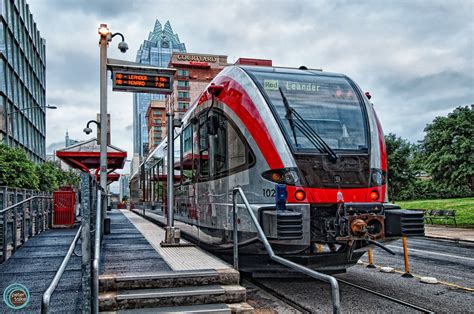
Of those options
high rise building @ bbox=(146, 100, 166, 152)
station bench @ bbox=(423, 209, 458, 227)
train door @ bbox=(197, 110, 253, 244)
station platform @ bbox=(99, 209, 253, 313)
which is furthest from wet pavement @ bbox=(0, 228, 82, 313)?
high rise building @ bbox=(146, 100, 166, 152)

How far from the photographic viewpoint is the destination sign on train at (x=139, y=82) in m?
9.96

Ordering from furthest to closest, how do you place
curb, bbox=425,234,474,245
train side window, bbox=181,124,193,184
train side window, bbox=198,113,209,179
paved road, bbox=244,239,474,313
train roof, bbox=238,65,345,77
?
1. curb, bbox=425,234,474,245
2. train side window, bbox=181,124,193,184
3. train side window, bbox=198,113,209,179
4. train roof, bbox=238,65,345,77
5. paved road, bbox=244,239,474,313

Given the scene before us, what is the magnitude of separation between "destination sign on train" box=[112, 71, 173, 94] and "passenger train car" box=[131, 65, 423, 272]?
160cm

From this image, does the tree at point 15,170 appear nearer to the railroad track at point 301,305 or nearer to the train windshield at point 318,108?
the railroad track at point 301,305

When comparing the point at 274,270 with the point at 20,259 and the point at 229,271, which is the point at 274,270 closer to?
the point at 229,271

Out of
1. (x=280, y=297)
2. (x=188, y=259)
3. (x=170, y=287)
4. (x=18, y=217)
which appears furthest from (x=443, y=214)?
(x=170, y=287)

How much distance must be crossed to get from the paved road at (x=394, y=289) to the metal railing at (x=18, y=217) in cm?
465

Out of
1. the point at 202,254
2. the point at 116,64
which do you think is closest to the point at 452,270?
the point at 202,254

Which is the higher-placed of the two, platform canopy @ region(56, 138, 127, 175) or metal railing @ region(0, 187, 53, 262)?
platform canopy @ region(56, 138, 127, 175)

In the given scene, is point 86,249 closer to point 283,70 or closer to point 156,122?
point 283,70

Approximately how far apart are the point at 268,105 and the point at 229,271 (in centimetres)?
267

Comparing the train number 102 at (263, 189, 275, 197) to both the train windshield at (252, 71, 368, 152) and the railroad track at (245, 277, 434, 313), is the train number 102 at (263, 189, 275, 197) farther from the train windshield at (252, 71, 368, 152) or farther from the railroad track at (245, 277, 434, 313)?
the railroad track at (245, 277, 434, 313)

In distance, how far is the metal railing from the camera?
333 inches

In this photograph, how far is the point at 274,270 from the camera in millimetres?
8023
